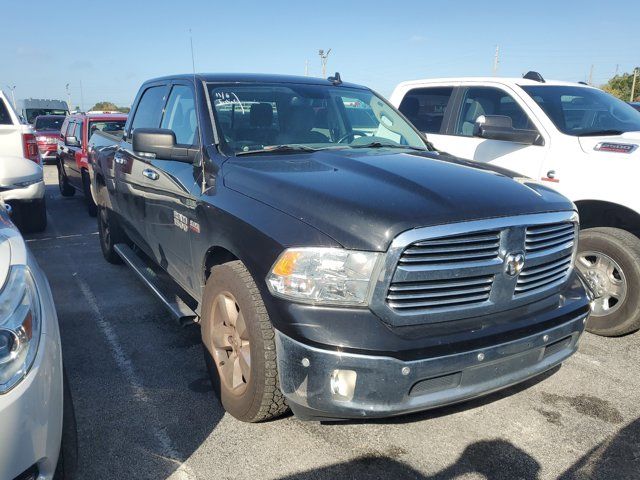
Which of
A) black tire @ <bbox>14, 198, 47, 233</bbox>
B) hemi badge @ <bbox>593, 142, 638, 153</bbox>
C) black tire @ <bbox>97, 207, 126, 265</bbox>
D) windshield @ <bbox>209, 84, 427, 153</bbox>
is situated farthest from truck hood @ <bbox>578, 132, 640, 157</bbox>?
black tire @ <bbox>14, 198, 47, 233</bbox>

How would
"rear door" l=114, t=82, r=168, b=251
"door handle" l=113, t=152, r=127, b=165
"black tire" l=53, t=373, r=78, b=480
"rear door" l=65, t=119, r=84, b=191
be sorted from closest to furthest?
"black tire" l=53, t=373, r=78, b=480 → "rear door" l=114, t=82, r=168, b=251 → "door handle" l=113, t=152, r=127, b=165 → "rear door" l=65, t=119, r=84, b=191

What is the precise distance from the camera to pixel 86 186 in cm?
909

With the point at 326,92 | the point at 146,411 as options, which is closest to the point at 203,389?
the point at 146,411

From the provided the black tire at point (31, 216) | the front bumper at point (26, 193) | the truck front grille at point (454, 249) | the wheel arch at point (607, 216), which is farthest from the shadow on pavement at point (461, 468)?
the black tire at point (31, 216)

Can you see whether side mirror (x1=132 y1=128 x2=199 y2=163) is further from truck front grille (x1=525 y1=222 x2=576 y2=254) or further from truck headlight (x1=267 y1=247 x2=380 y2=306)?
truck front grille (x1=525 y1=222 x2=576 y2=254)

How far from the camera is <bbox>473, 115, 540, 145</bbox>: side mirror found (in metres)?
4.58

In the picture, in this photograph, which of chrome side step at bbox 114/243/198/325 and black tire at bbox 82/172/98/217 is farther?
black tire at bbox 82/172/98/217

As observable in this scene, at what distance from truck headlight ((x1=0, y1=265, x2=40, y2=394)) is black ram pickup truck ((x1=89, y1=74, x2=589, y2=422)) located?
96 centimetres

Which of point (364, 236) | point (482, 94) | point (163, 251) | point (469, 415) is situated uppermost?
point (482, 94)

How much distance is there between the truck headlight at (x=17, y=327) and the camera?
5.74 feet

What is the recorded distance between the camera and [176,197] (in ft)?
11.7

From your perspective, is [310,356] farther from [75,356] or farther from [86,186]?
[86,186]

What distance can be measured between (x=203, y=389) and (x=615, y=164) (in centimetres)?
346

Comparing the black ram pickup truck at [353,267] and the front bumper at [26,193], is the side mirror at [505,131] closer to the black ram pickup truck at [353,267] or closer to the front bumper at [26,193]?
the black ram pickup truck at [353,267]
